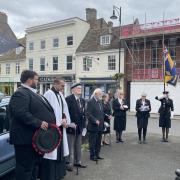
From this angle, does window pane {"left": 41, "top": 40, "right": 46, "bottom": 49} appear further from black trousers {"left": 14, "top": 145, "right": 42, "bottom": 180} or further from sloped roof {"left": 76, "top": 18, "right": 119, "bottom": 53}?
black trousers {"left": 14, "top": 145, "right": 42, "bottom": 180}

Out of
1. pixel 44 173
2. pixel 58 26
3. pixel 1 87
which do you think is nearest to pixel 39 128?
pixel 44 173

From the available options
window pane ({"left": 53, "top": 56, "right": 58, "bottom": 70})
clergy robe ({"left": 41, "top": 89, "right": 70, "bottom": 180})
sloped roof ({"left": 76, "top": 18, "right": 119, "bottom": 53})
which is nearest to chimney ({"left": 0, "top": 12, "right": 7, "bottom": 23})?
window pane ({"left": 53, "top": 56, "right": 58, "bottom": 70})

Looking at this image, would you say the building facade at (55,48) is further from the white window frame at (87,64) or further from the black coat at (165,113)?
the black coat at (165,113)

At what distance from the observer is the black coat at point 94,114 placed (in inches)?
298

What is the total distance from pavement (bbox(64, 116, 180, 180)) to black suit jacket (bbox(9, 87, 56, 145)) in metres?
2.16

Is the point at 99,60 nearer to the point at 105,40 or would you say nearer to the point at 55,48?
the point at 105,40

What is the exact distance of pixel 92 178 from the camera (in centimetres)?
627

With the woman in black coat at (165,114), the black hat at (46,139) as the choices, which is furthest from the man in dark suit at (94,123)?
the woman in black coat at (165,114)

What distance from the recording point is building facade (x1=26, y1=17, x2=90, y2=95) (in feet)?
116

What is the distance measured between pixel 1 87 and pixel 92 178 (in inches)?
1589

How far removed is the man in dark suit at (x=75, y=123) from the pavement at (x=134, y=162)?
0.33m

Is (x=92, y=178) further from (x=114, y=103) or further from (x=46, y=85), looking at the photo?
(x=46, y=85)

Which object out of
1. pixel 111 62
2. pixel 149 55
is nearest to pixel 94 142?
pixel 149 55

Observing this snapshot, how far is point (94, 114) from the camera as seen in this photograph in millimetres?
7676
